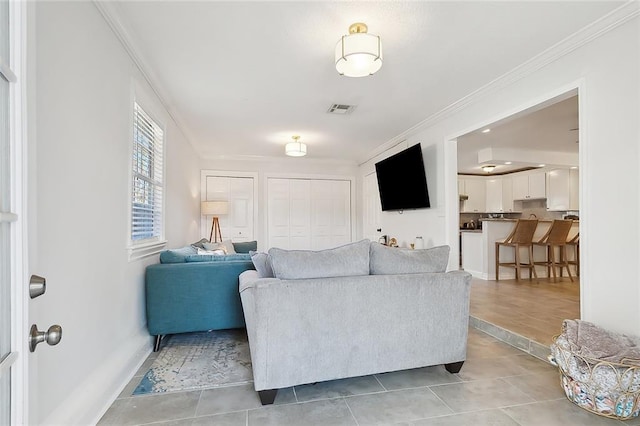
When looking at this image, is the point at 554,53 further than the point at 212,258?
No

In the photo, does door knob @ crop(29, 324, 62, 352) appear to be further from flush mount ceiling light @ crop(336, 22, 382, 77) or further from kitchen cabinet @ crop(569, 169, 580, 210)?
kitchen cabinet @ crop(569, 169, 580, 210)

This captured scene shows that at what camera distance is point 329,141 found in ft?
17.6

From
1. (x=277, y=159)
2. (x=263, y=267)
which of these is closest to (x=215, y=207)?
(x=277, y=159)

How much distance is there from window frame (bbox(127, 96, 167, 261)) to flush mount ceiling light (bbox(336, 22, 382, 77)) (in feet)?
5.33

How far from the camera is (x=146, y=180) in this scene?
113 inches

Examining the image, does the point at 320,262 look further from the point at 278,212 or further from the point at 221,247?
the point at 278,212

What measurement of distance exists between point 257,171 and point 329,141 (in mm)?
1963

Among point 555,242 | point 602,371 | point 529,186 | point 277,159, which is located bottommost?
point 602,371

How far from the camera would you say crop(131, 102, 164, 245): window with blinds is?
8.68 feet

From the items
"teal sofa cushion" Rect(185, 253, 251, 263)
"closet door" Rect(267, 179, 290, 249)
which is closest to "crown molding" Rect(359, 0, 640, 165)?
"teal sofa cushion" Rect(185, 253, 251, 263)

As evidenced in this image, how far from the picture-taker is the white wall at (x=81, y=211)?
1.34m

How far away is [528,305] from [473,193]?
5.34 meters

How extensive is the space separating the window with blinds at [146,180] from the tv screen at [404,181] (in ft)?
10.3

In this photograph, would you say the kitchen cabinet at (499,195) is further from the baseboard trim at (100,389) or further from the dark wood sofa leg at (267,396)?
the baseboard trim at (100,389)
